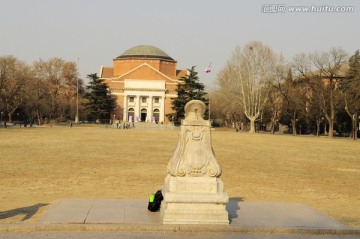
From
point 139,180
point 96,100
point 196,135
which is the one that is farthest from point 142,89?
point 196,135

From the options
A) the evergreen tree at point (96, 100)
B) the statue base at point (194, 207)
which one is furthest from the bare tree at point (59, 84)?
the statue base at point (194, 207)

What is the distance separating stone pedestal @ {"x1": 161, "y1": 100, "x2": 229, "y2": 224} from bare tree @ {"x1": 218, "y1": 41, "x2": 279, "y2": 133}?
204ft

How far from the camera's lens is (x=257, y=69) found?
70.5 metres

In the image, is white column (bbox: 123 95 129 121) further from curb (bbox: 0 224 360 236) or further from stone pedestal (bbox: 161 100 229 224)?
curb (bbox: 0 224 360 236)

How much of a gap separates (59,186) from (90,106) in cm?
8181

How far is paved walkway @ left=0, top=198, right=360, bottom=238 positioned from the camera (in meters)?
8.01

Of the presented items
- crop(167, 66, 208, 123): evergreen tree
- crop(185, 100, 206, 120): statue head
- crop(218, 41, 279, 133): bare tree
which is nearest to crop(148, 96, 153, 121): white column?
crop(167, 66, 208, 123): evergreen tree

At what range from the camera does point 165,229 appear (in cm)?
808

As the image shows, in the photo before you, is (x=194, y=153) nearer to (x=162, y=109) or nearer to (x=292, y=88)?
(x=292, y=88)

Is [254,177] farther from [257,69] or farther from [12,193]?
[257,69]

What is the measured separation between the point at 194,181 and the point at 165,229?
102 cm

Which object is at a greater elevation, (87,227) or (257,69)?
(257,69)

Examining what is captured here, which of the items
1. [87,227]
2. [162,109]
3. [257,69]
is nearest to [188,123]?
[87,227]

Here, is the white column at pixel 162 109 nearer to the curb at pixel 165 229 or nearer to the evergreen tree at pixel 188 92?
the evergreen tree at pixel 188 92
